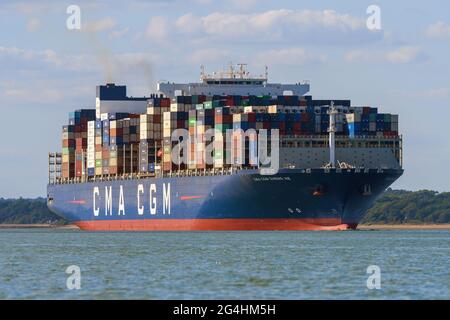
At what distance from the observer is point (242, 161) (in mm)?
121875

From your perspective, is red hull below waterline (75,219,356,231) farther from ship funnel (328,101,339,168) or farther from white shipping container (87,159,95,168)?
white shipping container (87,159,95,168)

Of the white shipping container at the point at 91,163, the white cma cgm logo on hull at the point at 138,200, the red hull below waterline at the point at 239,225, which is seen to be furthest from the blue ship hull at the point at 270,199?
the white shipping container at the point at 91,163

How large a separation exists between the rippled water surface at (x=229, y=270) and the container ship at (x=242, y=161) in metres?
24.6

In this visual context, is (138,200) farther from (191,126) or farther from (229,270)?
(229,270)

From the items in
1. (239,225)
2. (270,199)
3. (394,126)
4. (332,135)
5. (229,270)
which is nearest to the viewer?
(229,270)

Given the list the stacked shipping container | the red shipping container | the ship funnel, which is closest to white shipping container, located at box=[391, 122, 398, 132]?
the stacked shipping container

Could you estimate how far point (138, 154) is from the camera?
14325 centimetres

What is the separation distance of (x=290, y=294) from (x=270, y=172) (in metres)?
67.0

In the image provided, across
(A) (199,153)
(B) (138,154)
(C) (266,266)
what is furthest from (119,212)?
(C) (266,266)

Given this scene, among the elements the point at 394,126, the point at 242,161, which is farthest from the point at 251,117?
the point at 394,126

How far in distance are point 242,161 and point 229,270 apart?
5770 cm

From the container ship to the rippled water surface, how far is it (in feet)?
80.9

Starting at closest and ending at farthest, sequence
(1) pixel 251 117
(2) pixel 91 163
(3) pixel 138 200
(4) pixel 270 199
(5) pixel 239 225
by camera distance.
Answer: (4) pixel 270 199
(1) pixel 251 117
(5) pixel 239 225
(3) pixel 138 200
(2) pixel 91 163
